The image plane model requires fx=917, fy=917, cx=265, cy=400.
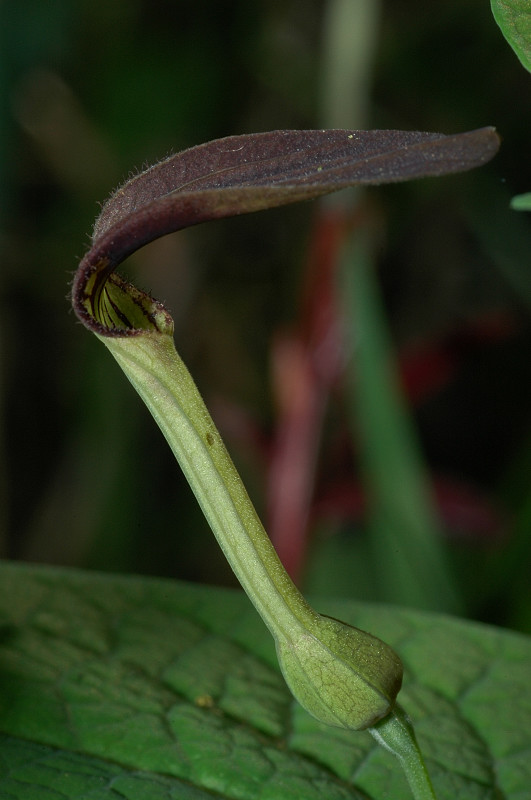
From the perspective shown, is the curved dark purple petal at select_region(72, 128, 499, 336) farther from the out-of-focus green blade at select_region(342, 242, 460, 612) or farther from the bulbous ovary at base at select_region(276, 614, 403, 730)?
the out-of-focus green blade at select_region(342, 242, 460, 612)

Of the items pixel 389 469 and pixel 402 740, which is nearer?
pixel 402 740

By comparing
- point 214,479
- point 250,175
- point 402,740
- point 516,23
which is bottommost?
point 402,740

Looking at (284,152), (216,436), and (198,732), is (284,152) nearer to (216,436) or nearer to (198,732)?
(216,436)

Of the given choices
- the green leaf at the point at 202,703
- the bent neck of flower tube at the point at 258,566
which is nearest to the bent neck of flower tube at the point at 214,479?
the bent neck of flower tube at the point at 258,566

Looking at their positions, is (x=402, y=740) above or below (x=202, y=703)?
above

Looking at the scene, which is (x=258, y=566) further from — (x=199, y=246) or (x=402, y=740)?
(x=199, y=246)

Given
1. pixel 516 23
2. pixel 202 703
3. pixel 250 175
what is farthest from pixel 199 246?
pixel 250 175

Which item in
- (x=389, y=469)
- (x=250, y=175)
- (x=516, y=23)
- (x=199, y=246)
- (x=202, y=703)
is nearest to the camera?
(x=250, y=175)

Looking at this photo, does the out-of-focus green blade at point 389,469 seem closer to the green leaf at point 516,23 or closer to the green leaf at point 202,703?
the green leaf at point 202,703
